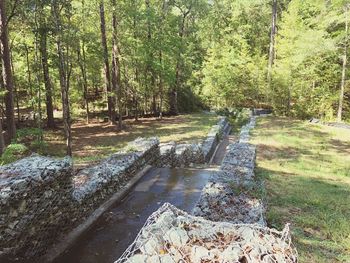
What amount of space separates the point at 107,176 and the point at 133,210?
100 centimetres

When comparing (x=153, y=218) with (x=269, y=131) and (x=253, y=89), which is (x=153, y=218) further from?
(x=253, y=89)

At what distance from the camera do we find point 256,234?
9.94 feet

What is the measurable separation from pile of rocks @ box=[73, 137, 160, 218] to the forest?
3566 mm

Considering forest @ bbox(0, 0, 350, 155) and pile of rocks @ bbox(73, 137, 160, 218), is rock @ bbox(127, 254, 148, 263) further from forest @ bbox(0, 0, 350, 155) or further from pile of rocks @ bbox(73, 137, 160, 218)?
forest @ bbox(0, 0, 350, 155)

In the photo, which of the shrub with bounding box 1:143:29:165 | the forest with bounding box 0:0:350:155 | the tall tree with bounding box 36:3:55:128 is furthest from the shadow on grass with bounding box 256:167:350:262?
the tall tree with bounding box 36:3:55:128

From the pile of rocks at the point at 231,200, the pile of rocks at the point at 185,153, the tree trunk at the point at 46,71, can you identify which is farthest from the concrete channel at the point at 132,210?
the tree trunk at the point at 46,71

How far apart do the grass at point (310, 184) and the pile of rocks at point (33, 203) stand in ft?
11.6

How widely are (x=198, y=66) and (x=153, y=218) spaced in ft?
104

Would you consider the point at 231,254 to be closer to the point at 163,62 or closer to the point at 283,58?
the point at 163,62

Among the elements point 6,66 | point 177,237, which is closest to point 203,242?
point 177,237

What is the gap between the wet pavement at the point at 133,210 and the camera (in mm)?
5309

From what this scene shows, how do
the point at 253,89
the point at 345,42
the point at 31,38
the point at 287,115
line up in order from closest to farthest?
the point at 31,38 → the point at 345,42 → the point at 287,115 → the point at 253,89

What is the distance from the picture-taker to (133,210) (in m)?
6.98

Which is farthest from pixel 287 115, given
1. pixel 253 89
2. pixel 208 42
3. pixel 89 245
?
pixel 89 245
